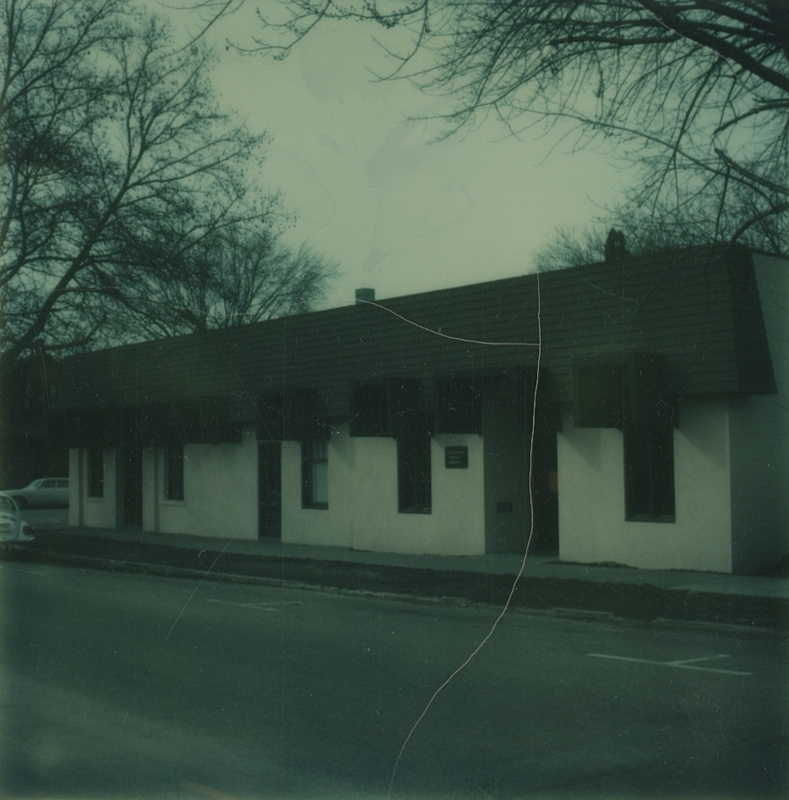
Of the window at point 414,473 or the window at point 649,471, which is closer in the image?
the window at point 649,471

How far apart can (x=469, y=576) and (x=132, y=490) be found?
16.3 metres

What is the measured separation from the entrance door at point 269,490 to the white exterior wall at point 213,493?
15cm

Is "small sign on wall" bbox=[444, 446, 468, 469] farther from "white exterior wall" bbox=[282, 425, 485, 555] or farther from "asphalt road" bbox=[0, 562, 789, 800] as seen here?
"asphalt road" bbox=[0, 562, 789, 800]

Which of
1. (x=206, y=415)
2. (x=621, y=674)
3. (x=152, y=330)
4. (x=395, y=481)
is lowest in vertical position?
(x=621, y=674)

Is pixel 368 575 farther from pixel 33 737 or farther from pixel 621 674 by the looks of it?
pixel 33 737

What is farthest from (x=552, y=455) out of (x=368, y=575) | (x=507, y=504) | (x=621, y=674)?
(x=621, y=674)

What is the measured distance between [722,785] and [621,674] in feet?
10.3

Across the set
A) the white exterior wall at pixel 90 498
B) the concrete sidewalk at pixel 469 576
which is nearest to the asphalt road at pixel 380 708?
the concrete sidewalk at pixel 469 576

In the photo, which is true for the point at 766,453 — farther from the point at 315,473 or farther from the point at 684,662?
the point at 315,473

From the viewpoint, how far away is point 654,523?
53.2ft

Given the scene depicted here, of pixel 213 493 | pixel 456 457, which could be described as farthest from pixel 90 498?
pixel 456 457

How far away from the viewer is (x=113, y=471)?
98.6 feet

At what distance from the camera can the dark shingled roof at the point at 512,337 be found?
50.0ft

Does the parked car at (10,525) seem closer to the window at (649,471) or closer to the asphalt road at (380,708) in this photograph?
the asphalt road at (380,708)
